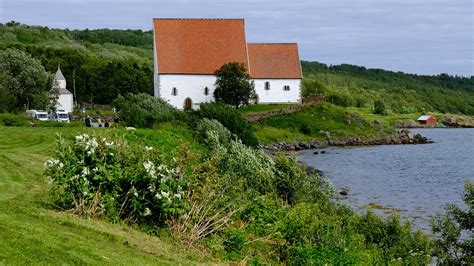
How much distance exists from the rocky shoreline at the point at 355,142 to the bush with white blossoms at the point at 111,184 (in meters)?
43.7

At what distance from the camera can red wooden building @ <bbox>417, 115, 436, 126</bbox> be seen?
128 m

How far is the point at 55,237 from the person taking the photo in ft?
39.0

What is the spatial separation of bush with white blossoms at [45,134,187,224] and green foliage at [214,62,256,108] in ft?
182

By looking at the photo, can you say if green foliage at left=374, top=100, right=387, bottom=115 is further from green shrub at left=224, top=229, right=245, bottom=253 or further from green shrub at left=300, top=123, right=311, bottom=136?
green shrub at left=224, top=229, right=245, bottom=253

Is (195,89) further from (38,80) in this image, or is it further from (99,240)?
(99,240)

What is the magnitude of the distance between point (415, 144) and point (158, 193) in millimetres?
70649

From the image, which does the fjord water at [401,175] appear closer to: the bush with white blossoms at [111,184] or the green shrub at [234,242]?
the green shrub at [234,242]

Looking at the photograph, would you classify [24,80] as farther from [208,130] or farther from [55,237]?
[55,237]

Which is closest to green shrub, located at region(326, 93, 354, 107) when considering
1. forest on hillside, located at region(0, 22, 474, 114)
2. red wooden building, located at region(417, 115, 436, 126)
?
forest on hillside, located at region(0, 22, 474, 114)

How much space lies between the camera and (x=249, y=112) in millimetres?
72812

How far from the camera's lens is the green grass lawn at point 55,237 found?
35.7ft

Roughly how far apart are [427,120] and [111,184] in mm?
120268

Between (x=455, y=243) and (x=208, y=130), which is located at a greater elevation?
(x=208, y=130)

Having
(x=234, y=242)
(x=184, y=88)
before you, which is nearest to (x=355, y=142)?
(x=184, y=88)
